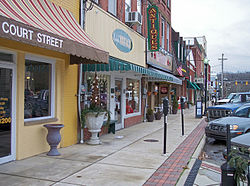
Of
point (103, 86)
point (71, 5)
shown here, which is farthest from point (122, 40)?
point (71, 5)

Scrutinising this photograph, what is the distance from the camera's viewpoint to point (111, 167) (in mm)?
5988

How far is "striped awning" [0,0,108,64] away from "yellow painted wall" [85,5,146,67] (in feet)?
4.20

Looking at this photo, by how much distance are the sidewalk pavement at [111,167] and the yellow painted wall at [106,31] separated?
374cm

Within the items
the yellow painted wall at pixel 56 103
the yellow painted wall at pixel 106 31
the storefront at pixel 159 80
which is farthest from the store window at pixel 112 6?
the storefront at pixel 159 80

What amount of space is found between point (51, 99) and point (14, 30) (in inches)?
136

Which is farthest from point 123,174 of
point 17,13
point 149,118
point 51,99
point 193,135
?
point 149,118

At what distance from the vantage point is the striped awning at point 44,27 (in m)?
4.49

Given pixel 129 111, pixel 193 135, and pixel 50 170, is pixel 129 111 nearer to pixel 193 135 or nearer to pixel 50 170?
pixel 193 135

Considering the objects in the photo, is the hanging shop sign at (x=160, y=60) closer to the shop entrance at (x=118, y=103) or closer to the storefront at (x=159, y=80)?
the storefront at (x=159, y=80)

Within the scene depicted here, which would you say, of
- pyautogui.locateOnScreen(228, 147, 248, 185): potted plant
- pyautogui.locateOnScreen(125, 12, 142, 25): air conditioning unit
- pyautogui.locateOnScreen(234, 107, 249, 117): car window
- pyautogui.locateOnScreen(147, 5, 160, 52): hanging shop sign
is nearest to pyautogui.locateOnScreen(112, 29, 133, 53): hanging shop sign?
pyautogui.locateOnScreen(125, 12, 142, 25): air conditioning unit

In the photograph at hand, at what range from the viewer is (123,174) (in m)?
5.53

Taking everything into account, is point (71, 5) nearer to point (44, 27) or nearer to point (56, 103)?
point (44, 27)

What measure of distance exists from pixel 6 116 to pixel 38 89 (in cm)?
132

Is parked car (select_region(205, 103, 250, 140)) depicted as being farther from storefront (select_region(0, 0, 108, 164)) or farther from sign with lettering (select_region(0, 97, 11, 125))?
sign with lettering (select_region(0, 97, 11, 125))
